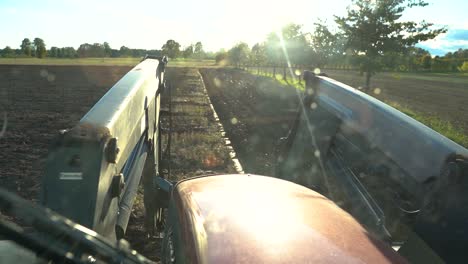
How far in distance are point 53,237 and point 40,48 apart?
398ft

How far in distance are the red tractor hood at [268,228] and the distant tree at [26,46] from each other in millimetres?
125815

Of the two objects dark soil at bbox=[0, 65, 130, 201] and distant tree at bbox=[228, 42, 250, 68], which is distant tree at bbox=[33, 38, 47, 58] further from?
dark soil at bbox=[0, 65, 130, 201]

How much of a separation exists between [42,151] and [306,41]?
1111 inches

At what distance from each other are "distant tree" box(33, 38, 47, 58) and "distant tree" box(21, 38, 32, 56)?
1502 millimetres

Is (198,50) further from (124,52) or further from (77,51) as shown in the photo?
(77,51)

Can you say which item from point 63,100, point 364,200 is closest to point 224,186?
point 364,200

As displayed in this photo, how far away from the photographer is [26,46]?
4592 inches

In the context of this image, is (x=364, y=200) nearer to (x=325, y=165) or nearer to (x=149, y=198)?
(x=325, y=165)

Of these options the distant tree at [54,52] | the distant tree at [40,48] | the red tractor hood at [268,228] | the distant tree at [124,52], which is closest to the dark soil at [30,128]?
the red tractor hood at [268,228]

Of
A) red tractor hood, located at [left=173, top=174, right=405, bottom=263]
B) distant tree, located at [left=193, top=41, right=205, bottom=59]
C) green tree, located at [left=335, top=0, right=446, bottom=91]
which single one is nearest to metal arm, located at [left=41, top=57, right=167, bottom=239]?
red tractor hood, located at [left=173, top=174, right=405, bottom=263]

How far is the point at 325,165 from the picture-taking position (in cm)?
396

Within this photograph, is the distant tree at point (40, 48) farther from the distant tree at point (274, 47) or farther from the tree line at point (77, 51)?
the distant tree at point (274, 47)

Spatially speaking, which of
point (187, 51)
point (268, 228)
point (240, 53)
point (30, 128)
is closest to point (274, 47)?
point (30, 128)

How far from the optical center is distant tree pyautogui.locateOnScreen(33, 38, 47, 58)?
110 meters
